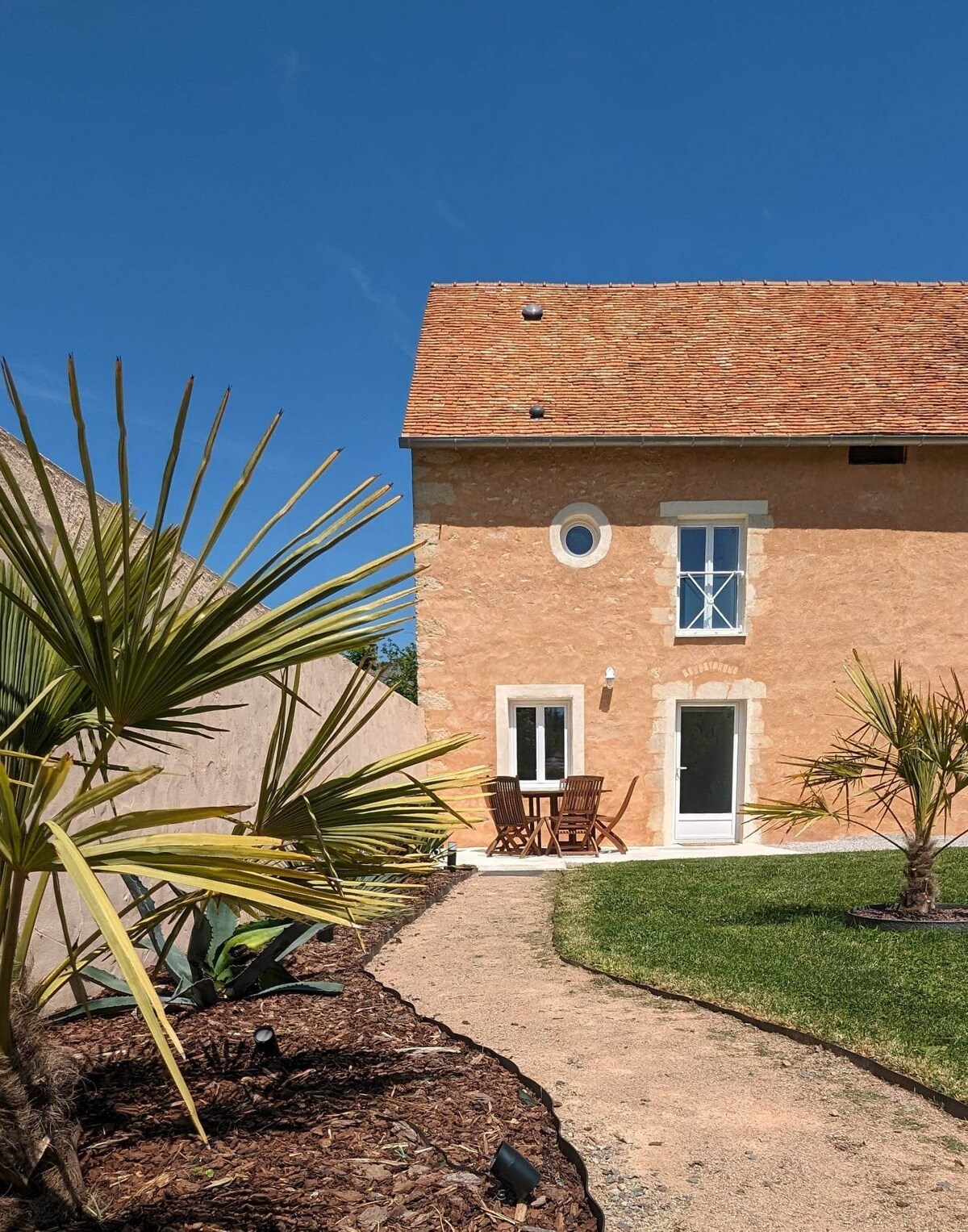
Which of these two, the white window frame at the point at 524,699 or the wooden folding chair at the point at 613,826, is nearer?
the wooden folding chair at the point at 613,826

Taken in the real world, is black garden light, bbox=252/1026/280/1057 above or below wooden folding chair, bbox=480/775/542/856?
above

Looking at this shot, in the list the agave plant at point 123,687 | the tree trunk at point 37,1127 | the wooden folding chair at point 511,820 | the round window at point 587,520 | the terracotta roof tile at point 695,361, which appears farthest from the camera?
the round window at point 587,520

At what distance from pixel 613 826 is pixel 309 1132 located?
354 inches

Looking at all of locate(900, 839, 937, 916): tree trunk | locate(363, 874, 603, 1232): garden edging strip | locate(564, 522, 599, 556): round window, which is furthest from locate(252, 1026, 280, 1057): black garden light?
locate(564, 522, 599, 556): round window

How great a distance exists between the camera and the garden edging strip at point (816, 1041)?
3162 millimetres

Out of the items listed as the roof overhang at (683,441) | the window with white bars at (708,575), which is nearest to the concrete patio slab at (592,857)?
the window with white bars at (708,575)

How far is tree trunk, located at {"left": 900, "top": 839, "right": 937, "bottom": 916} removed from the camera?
5.78m

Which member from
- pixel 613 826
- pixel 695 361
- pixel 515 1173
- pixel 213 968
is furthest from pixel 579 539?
pixel 515 1173

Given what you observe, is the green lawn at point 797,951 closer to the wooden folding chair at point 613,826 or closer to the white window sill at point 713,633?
the wooden folding chair at point 613,826

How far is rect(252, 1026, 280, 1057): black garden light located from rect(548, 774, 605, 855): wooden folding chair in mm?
7216

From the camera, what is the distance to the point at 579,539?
469 inches

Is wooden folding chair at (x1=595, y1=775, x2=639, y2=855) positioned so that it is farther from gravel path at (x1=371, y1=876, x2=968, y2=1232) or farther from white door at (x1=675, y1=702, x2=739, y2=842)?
gravel path at (x1=371, y1=876, x2=968, y2=1232)

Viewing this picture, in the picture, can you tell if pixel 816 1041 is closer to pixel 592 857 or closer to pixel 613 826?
pixel 592 857

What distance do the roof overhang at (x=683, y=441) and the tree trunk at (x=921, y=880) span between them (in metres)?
6.62
